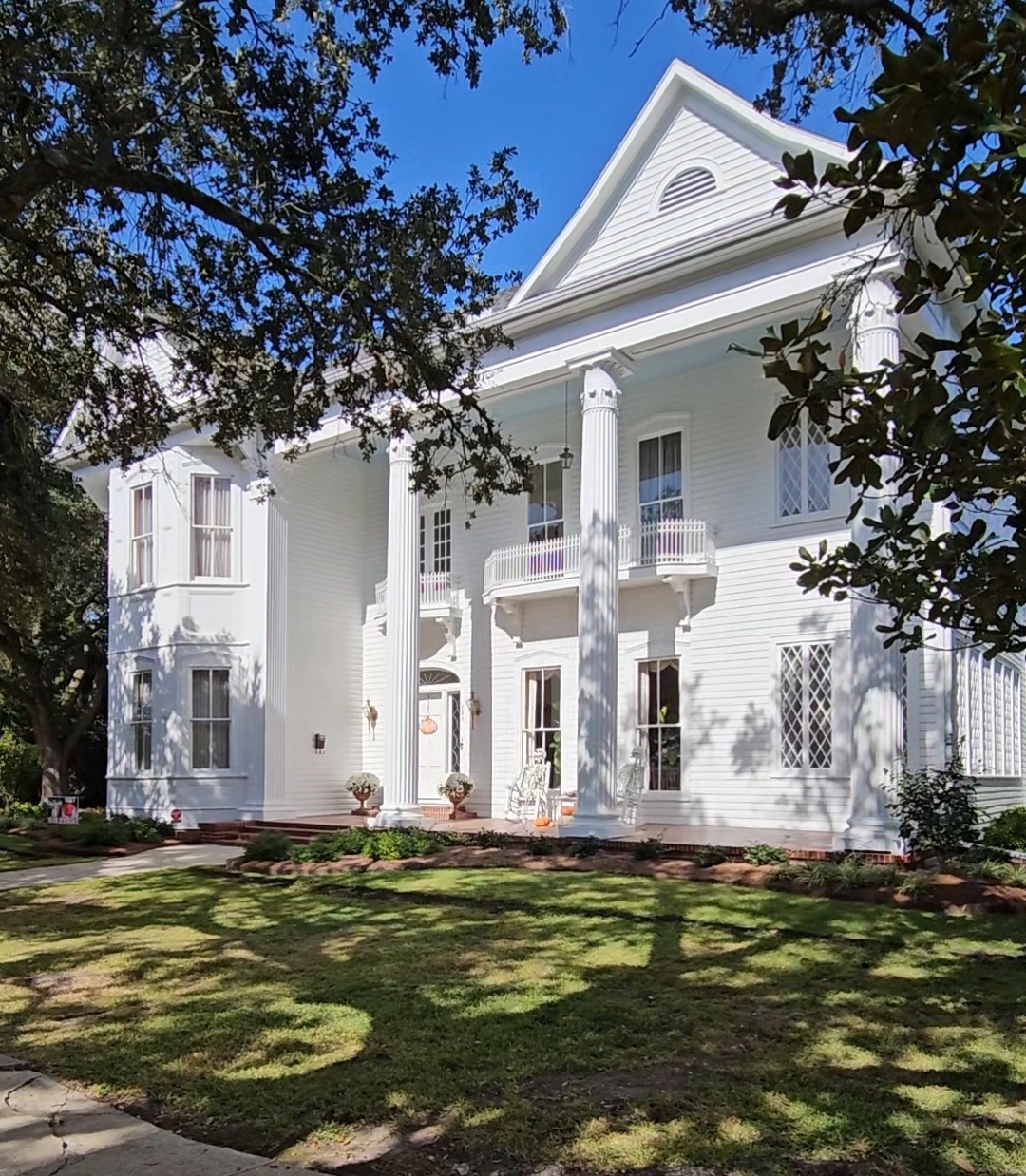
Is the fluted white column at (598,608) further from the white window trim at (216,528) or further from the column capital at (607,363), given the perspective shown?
the white window trim at (216,528)

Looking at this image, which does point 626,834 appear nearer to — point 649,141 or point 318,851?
point 318,851

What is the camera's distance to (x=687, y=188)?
50.2 feet

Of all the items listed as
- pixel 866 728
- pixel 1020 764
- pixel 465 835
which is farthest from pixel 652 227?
pixel 1020 764

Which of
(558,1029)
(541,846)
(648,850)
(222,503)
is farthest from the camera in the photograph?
(222,503)

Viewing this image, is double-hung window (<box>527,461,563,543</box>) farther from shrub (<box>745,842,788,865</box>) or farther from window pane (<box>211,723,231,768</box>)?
shrub (<box>745,842,788,865</box>)

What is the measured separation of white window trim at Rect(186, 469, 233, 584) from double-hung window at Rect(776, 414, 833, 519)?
10.3 metres

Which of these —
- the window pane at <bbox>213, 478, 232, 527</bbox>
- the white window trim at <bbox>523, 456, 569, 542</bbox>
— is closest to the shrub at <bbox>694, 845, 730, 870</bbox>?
the white window trim at <bbox>523, 456, 569, 542</bbox>

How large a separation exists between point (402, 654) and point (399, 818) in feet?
8.39

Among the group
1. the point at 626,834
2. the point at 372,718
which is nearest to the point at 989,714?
the point at 626,834

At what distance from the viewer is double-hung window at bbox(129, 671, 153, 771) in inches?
795

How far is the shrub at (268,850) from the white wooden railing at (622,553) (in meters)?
6.08

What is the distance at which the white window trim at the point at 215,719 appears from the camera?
19297 mm

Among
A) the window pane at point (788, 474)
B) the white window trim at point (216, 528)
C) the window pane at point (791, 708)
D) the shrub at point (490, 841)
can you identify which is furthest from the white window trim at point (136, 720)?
the window pane at point (788, 474)

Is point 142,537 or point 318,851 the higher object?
point 142,537
